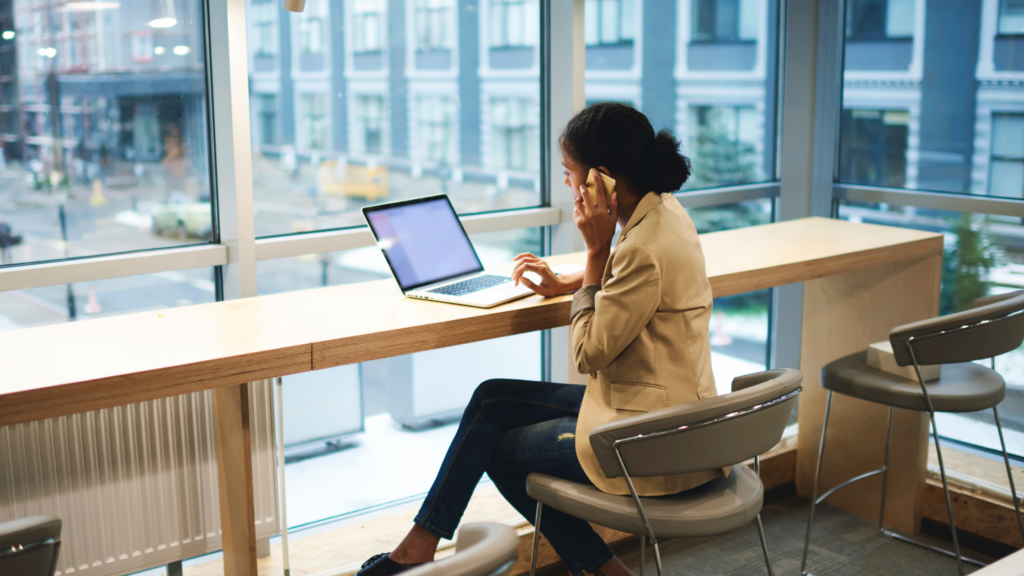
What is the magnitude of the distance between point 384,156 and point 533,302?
1057mm

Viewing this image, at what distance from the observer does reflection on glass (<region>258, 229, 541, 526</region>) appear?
107 inches

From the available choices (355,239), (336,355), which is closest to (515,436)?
(336,355)

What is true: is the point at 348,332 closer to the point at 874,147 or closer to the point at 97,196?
the point at 97,196

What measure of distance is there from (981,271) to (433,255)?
212cm

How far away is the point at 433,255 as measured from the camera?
2.15 metres

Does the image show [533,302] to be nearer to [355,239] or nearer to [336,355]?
[336,355]

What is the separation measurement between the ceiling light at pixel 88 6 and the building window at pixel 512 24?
1206 mm

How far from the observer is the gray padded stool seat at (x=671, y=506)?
1.60 meters

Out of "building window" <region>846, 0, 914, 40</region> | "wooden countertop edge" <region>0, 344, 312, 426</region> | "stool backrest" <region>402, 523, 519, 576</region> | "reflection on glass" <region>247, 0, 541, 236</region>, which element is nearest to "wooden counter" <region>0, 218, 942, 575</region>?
"wooden countertop edge" <region>0, 344, 312, 426</region>

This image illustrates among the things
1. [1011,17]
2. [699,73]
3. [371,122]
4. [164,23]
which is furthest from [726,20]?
[164,23]

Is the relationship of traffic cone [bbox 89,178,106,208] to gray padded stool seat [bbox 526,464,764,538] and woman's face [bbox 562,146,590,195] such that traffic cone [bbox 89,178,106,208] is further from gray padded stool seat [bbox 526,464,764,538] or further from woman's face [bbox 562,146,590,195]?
gray padded stool seat [bbox 526,464,764,538]

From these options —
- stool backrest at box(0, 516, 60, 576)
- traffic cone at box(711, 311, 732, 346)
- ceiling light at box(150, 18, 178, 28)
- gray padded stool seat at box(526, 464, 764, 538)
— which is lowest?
traffic cone at box(711, 311, 732, 346)

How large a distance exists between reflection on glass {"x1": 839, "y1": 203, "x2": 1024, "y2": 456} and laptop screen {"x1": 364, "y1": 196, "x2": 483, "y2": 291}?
194cm

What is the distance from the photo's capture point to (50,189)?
2.20 metres
